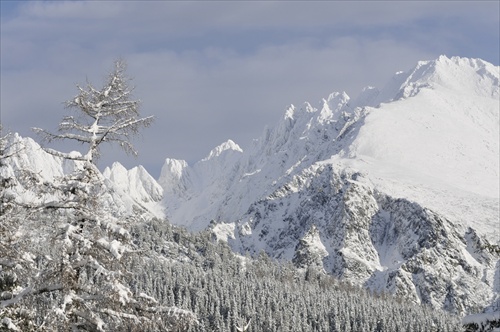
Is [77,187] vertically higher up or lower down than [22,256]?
higher up

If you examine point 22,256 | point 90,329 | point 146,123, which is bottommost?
point 90,329

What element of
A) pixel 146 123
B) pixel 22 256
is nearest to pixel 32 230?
pixel 22 256

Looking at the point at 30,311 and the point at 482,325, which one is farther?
the point at 482,325

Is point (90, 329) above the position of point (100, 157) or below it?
below

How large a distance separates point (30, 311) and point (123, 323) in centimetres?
276

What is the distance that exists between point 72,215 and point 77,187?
87 centimetres

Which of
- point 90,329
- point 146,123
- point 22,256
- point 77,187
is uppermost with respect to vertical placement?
point 146,123

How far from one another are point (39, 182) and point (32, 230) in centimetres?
149

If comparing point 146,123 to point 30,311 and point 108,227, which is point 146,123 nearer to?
point 108,227

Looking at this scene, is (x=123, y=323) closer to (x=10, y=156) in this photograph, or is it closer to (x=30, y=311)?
(x=30, y=311)

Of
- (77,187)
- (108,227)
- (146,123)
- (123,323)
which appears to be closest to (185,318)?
(123,323)

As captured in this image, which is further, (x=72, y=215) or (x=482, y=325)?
(x=482, y=325)

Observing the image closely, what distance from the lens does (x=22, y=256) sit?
79.5ft

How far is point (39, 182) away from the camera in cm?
2367
